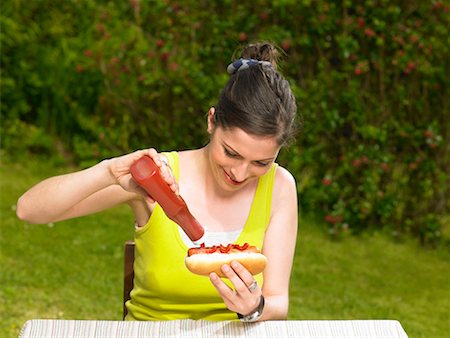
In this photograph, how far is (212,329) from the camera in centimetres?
232

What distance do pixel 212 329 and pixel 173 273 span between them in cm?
39

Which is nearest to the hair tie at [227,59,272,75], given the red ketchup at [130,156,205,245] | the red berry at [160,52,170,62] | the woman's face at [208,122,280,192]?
the woman's face at [208,122,280,192]

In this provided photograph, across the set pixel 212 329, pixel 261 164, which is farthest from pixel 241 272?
pixel 261 164

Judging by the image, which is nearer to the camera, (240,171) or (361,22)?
(240,171)

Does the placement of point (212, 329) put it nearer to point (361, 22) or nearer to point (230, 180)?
point (230, 180)

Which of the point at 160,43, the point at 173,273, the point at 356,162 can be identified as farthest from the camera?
the point at 160,43

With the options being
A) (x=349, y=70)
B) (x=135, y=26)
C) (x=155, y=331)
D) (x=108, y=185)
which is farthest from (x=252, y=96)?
(x=135, y=26)

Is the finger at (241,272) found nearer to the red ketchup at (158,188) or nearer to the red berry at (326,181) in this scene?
the red ketchup at (158,188)

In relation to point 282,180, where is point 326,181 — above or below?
below

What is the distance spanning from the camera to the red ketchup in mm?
2254

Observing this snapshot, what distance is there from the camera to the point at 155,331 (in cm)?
232

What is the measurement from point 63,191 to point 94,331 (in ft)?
1.40

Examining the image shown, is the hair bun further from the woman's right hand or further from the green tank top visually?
the woman's right hand

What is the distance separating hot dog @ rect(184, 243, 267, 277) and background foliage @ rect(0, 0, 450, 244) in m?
3.67
